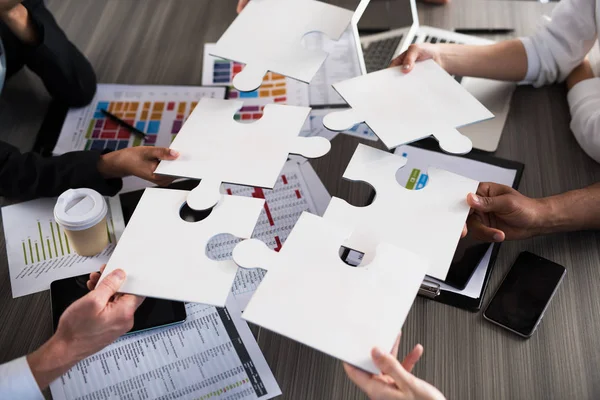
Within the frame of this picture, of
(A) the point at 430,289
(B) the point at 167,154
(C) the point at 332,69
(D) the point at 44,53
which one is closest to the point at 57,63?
(D) the point at 44,53

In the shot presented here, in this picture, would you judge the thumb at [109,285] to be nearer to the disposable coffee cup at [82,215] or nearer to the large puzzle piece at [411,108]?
the disposable coffee cup at [82,215]

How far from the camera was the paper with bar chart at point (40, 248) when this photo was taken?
116cm

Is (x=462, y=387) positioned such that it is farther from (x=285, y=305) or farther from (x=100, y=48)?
(x=100, y=48)

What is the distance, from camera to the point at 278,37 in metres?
1.20

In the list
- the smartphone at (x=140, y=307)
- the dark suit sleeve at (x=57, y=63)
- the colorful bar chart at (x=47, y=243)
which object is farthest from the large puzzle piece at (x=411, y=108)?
the dark suit sleeve at (x=57, y=63)

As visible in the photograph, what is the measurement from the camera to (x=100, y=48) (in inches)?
67.1

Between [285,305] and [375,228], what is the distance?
21 cm

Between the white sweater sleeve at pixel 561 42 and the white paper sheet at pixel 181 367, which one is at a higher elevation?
the white sweater sleeve at pixel 561 42

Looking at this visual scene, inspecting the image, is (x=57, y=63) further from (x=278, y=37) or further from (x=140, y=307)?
(x=140, y=307)

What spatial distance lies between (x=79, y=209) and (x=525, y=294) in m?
0.90

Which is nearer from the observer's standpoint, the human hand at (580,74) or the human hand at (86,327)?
the human hand at (86,327)

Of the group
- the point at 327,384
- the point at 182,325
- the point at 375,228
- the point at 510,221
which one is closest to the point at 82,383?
the point at 182,325

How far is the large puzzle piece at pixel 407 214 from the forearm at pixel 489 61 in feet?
1.75

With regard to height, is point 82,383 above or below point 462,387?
below
